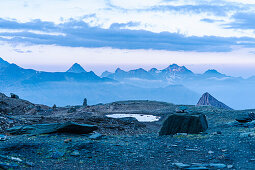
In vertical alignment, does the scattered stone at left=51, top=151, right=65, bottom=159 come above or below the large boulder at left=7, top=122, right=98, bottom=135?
below

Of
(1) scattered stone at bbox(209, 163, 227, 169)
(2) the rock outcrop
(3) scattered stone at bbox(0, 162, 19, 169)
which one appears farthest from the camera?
(2) the rock outcrop

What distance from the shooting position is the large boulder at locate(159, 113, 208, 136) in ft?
71.1

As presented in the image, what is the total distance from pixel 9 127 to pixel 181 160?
17668 millimetres

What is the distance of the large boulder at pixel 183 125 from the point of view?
2168cm

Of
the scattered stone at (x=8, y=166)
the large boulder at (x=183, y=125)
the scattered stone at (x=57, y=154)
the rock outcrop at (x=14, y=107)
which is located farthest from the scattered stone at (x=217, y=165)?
the rock outcrop at (x=14, y=107)

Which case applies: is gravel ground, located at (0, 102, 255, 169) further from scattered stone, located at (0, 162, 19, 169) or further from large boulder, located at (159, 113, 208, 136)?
large boulder, located at (159, 113, 208, 136)

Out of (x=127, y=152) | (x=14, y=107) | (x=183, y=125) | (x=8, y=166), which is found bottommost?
(x=14, y=107)

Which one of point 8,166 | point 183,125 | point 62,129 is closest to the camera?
point 8,166

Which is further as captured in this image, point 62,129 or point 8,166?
point 62,129

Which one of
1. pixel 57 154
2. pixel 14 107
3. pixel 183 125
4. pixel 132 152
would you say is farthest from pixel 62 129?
pixel 14 107

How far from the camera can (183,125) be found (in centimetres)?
2178

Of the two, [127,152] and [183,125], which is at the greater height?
[183,125]

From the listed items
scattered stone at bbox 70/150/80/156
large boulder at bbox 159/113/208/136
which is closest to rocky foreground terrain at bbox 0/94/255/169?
scattered stone at bbox 70/150/80/156

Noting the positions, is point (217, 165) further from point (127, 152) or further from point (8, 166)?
point (8, 166)
